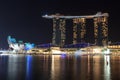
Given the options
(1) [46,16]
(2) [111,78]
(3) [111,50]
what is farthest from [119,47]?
(2) [111,78]

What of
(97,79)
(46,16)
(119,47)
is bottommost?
(97,79)

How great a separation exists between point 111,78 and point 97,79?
1881mm

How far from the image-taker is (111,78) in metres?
38.9

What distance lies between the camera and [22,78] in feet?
127

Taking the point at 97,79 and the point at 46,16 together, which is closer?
the point at 97,79

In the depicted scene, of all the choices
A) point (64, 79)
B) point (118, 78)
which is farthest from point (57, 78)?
point (118, 78)

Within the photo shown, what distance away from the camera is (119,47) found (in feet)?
652

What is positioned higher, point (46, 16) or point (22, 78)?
point (46, 16)

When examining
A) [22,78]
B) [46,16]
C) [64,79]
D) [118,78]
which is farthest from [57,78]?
[46,16]

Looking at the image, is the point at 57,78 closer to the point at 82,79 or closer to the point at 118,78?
the point at 82,79

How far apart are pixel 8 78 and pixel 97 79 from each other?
30.5 feet

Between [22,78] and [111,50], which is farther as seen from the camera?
[111,50]

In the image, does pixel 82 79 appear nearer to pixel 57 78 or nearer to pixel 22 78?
pixel 57 78

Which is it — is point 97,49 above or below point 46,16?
below
